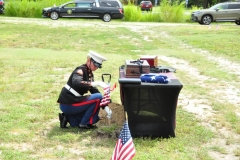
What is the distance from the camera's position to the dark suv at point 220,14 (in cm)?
2680

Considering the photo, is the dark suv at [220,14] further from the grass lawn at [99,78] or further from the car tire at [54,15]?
the car tire at [54,15]

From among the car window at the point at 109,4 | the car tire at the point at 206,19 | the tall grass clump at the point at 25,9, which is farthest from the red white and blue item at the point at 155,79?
the tall grass clump at the point at 25,9

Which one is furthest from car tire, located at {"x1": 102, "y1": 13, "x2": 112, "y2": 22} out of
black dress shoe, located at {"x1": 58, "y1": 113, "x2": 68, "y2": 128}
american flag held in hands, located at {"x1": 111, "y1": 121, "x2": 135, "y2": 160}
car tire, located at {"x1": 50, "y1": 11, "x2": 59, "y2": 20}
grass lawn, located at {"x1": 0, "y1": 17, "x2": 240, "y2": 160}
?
american flag held in hands, located at {"x1": 111, "y1": 121, "x2": 135, "y2": 160}

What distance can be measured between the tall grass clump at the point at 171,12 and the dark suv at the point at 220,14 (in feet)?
10.3

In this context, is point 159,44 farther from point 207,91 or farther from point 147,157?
point 147,157

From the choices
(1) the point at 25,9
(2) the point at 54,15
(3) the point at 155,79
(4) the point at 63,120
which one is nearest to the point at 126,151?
(3) the point at 155,79

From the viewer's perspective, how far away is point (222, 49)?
48.5 ft

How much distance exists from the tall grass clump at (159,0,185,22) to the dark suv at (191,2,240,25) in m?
3.13

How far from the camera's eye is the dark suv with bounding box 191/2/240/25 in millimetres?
26797

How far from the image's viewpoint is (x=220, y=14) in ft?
Result: 88.3

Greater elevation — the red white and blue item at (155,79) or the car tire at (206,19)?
the red white and blue item at (155,79)

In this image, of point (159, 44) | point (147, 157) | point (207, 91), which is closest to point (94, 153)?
point (147, 157)

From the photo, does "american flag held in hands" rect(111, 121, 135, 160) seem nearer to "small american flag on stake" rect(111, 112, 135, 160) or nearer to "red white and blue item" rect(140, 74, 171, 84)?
"small american flag on stake" rect(111, 112, 135, 160)

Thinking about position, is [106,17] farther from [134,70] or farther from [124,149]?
[124,149]
